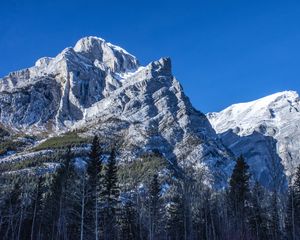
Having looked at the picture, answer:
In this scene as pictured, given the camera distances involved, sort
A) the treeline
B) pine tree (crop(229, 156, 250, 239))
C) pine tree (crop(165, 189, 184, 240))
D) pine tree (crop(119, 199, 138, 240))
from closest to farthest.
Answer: the treeline → pine tree (crop(229, 156, 250, 239)) → pine tree (crop(119, 199, 138, 240)) → pine tree (crop(165, 189, 184, 240))

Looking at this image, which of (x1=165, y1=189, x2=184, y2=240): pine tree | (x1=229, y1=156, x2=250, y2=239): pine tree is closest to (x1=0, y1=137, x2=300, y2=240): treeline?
(x1=229, y1=156, x2=250, y2=239): pine tree

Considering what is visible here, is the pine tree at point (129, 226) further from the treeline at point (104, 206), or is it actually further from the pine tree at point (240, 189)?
the pine tree at point (240, 189)

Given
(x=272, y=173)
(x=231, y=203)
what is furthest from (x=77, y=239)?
(x=272, y=173)

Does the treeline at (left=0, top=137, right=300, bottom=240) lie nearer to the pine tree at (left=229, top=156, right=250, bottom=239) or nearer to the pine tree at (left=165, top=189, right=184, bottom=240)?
the pine tree at (left=229, top=156, right=250, bottom=239)

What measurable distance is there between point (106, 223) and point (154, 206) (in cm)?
1198

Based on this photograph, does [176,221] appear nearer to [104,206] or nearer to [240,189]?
[240,189]

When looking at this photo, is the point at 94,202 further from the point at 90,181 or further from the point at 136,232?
the point at 136,232

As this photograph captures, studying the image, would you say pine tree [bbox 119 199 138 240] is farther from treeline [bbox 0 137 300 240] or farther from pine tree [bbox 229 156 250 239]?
pine tree [bbox 229 156 250 239]

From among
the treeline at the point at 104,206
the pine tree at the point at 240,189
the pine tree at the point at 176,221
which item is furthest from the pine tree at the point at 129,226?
the pine tree at the point at 240,189

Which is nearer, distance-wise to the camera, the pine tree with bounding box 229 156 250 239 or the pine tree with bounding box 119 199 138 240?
the pine tree with bounding box 229 156 250 239

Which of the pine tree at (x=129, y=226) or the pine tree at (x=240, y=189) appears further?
the pine tree at (x=129, y=226)

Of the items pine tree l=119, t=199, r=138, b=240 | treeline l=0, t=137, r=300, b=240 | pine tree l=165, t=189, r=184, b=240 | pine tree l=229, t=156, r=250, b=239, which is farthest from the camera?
pine tree l=165, t=189, r=184, b=240

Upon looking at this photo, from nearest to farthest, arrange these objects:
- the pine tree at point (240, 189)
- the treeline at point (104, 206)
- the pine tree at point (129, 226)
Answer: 1. the treeline at point (104, 206)
2. the pine tree at point (240, 189)
3. the pine tree at point (129, 226)

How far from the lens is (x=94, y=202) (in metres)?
59.7
